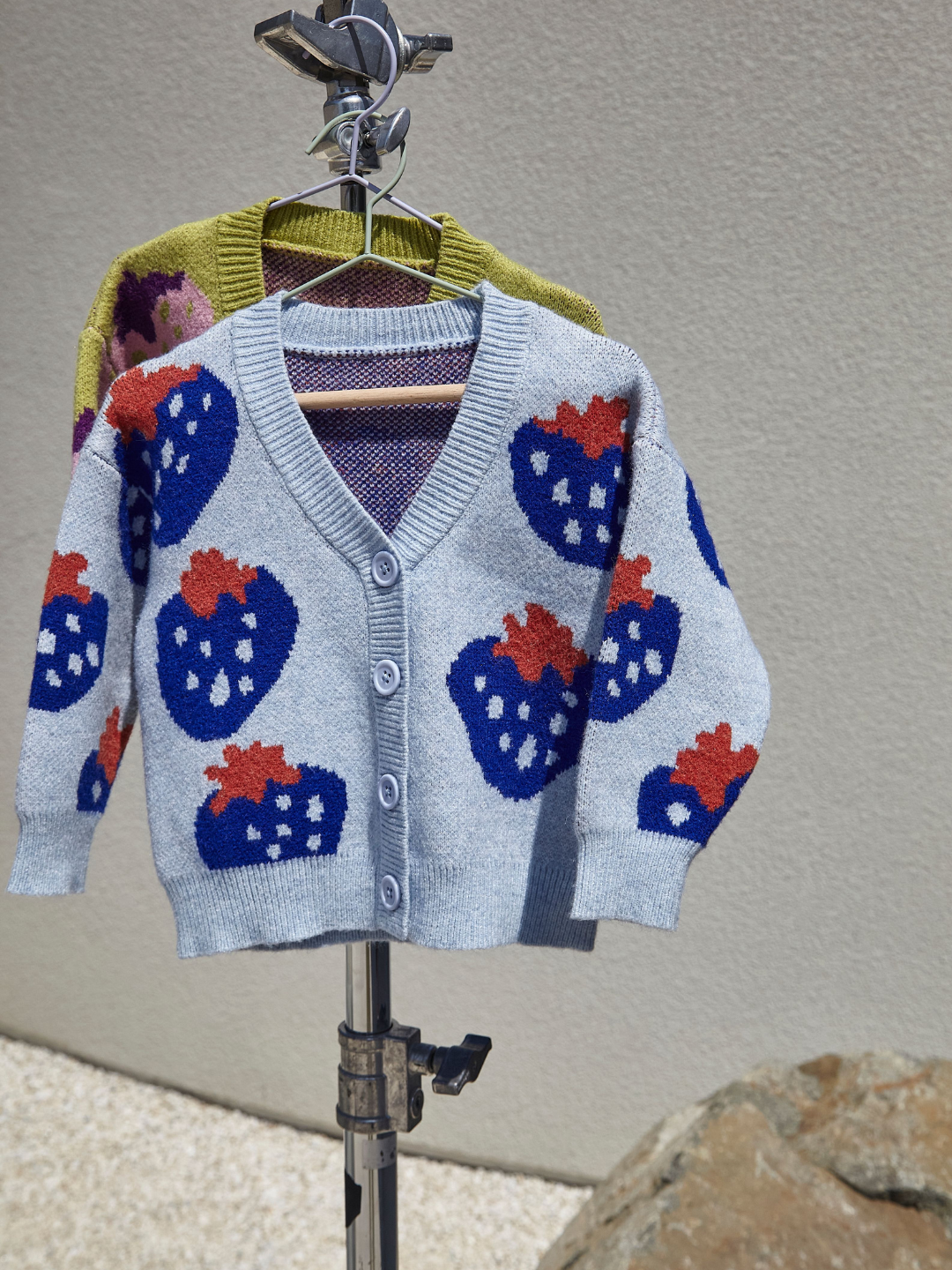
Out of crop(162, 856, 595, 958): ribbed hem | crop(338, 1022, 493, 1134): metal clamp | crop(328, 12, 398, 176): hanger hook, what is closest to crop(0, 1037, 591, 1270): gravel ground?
crop(338, 1022, 493, 1134): metal clamp

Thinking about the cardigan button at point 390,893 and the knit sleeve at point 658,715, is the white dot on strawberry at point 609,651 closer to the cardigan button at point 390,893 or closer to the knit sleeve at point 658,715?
the knit sleeve at point 658,715

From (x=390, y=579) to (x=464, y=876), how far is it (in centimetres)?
27

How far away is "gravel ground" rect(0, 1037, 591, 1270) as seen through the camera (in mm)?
1907

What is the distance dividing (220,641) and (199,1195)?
4.91 feet

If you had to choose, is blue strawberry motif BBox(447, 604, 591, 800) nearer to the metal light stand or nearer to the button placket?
the button placket

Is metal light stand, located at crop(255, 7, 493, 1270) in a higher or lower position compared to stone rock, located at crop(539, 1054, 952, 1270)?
higher

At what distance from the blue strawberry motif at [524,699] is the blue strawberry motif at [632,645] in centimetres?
6

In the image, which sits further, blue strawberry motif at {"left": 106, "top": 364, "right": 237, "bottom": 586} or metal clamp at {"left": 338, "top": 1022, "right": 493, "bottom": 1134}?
metal clamp at {"left": 338, "top": 1022, "right": 493, "bottom": 1134}

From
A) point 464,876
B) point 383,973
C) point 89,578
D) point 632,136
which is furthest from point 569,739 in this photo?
point 632,136

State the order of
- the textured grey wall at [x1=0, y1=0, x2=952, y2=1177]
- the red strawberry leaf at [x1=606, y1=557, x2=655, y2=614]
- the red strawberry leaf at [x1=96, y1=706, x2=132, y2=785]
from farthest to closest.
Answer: the textured grey wall at [x1=0, y1=0, x2=952, y2=1177] < the red strawberry leaf at [x1=96, y1=706, x2=132, y2=785] < the red strawberry leaf at [x1=606, y1=557, x2=655, y2=614]

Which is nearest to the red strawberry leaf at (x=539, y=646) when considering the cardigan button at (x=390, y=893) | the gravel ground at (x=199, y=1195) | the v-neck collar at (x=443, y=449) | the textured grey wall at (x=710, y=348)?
the v-neck collar at (x=443, y=449)

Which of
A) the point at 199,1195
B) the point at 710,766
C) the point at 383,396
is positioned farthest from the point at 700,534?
the point at 199,1195

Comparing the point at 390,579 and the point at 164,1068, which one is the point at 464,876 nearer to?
the point at 390,579

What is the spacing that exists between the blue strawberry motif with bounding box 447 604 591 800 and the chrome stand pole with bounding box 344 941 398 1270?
0.86ft
